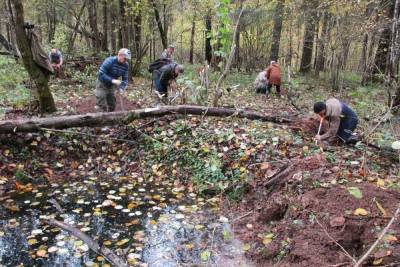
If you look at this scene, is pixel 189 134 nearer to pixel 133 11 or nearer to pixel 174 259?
pixel 174 259

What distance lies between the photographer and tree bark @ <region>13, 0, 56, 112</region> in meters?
7.06

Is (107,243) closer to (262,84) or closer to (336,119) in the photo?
(336,119)

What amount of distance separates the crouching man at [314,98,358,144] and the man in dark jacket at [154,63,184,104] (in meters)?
3.49

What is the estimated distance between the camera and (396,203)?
404 cm

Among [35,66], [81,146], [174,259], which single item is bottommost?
[174,259]

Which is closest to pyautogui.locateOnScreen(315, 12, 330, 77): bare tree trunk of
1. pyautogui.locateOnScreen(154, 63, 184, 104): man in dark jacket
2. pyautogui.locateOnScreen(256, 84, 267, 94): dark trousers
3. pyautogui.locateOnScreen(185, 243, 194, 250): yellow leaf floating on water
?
pyautogui.locateOnScreen(256, 84, 267, 94): dark trousers

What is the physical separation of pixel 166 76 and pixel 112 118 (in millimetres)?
2321

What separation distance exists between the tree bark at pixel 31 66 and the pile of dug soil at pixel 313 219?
4722 mm

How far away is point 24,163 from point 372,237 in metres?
5.33

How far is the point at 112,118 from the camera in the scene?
22.9ft

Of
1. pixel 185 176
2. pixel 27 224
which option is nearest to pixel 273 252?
pixel 185 176

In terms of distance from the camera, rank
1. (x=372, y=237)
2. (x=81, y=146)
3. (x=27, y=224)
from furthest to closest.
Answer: (x=81, y=146) → (x=27, y=224) → (x=372, y=237)

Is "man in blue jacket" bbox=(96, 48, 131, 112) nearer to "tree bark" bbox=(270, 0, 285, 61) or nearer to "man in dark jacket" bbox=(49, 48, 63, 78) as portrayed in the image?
"man in dark jacket" bbox=(49, 48, 63, 78)

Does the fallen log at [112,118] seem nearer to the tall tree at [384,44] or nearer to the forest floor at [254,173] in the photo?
the forest floor at [254,173]
